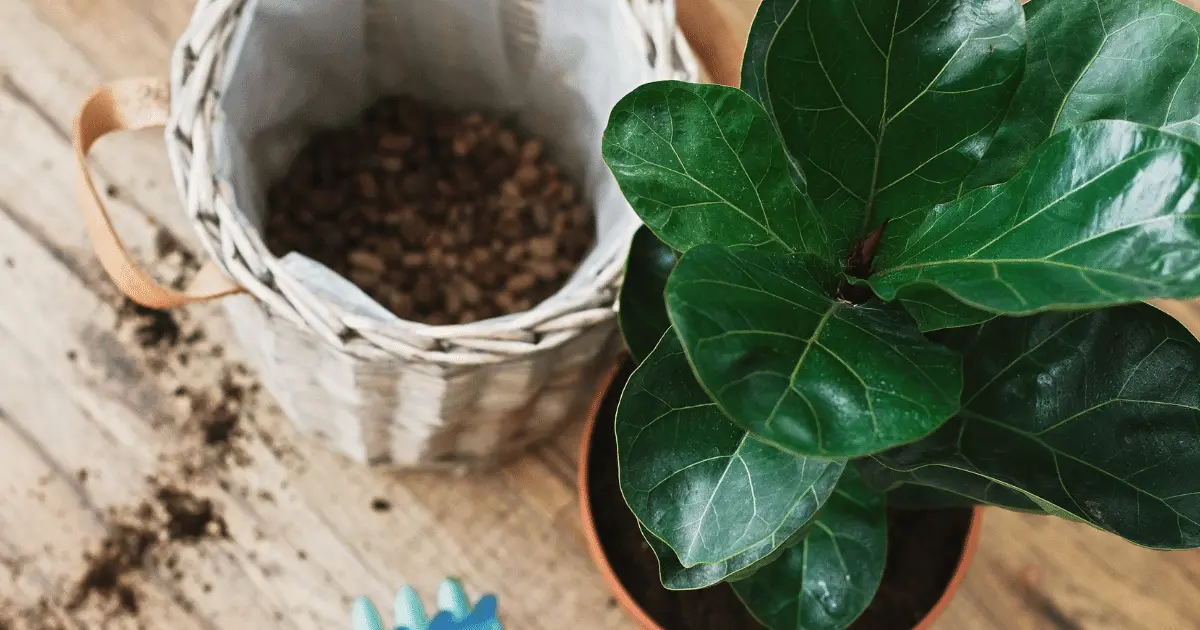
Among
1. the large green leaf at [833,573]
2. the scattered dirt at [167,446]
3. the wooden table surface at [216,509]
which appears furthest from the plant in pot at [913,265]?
the scattered dirt at [167,446]

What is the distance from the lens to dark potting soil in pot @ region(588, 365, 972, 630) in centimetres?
75

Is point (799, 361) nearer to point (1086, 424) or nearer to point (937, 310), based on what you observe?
point (937, 310)

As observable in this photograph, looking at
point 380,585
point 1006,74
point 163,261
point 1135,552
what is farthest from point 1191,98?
point 163,261

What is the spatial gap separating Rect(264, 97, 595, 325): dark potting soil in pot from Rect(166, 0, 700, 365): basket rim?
244 millimetres

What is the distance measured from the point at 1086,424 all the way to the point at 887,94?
0.62 feet

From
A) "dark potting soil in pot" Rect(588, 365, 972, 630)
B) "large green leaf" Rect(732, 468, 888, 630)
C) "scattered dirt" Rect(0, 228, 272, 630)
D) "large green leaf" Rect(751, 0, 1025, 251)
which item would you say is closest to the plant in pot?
"large green leaf" Rect(751, 0, 1025, 251)

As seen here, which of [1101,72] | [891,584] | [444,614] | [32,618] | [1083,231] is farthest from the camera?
[32,618]

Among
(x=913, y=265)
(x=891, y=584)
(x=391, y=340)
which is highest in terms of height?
(x=913, y=265)

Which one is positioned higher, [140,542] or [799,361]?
[799,361]

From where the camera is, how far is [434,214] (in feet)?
3.26

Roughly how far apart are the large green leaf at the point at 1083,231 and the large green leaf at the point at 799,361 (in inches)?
1.1

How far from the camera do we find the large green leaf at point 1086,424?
456 mm

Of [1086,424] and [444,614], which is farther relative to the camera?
[444,614]

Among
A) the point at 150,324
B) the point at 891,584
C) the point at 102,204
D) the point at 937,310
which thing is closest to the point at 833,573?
the point at 891,584
